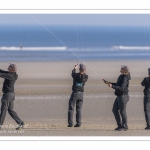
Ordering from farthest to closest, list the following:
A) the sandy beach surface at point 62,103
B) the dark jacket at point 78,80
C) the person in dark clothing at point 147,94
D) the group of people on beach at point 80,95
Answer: the dark jacket at point 78,80 < the person in dark clothing at point 147,94 < the sandy beach surface at point 62,103 < the group of people on beach at point 80,95

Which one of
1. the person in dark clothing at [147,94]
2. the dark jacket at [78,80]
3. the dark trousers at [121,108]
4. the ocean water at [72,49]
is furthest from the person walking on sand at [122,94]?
the ocean water at [72,49]

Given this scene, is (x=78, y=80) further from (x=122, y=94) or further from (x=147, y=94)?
(x=147, y=94)

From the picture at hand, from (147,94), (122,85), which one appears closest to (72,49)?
(147,94)

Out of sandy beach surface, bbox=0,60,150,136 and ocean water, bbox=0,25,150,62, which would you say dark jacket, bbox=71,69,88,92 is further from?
sandy beach surface, bbox=0,60,150,136

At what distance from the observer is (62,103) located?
20.7 metres

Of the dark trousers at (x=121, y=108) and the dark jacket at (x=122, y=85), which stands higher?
the dark jacket at (x=122, y=85)

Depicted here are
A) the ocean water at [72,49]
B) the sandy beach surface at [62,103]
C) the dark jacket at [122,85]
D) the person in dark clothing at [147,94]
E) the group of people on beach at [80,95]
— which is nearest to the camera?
the group of people on beach at [80,95]

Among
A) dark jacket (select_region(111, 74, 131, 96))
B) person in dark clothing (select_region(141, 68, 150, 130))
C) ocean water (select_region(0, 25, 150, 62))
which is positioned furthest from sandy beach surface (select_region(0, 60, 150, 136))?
ocean water (select_region(0, 25, 150, 62))

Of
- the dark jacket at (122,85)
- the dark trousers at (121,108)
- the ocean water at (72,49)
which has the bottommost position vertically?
the dark trousers at (121,108)

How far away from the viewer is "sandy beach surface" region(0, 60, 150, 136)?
15556mm

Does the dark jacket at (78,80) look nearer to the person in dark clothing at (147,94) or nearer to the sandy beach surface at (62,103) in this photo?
the sandy beach surface at (62,103)

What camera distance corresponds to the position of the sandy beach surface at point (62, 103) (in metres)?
15.6
